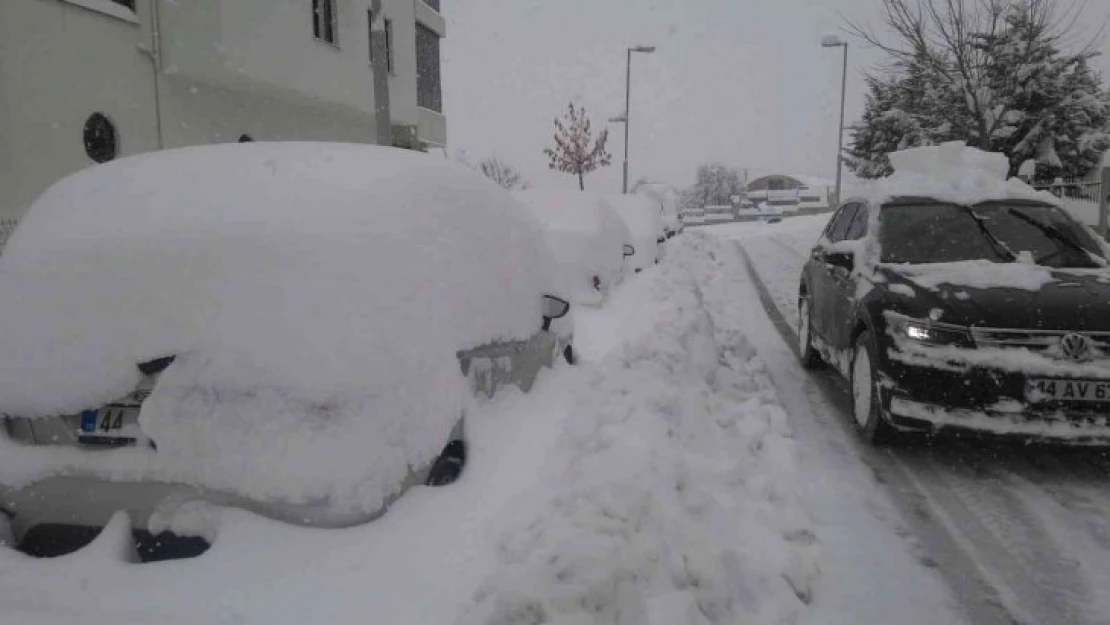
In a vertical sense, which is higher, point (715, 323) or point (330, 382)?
point (330, 382)

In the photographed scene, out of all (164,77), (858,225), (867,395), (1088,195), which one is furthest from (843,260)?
(1088,195)

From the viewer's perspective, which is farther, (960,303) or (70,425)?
(960,303)

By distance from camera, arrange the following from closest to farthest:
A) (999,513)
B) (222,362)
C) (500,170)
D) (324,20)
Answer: (222,362), (999,513), (324,20), (500,170)

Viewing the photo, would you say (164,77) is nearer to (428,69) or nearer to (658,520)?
(658,520)

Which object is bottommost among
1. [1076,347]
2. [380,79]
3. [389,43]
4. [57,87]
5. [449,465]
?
[449,465]

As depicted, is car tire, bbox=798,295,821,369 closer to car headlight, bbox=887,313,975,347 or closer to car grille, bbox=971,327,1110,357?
car headlight, bbox=887,313,975,347

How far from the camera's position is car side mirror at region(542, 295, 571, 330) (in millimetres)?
4418

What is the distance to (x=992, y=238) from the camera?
5477 millimetres

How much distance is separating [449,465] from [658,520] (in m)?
0.96

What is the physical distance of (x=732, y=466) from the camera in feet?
14.1

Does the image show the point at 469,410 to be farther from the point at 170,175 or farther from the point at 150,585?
the point at 170,175

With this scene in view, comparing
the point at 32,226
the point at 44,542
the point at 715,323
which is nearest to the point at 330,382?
the point at 44,542

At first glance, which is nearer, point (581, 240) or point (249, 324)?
point (249, 324)

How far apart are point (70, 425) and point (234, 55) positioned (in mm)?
11436
